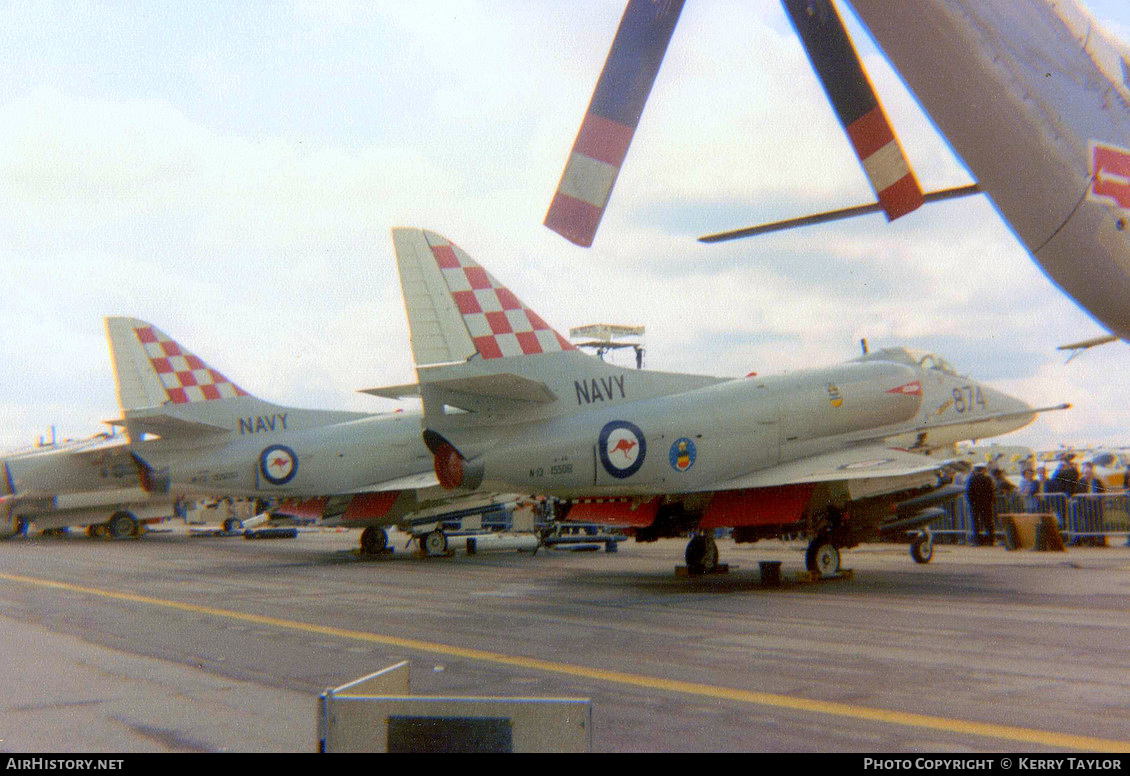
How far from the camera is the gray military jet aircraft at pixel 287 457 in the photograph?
63.9 ft

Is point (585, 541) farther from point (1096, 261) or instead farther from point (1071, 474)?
point (1096, 261)

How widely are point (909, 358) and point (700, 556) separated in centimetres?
442

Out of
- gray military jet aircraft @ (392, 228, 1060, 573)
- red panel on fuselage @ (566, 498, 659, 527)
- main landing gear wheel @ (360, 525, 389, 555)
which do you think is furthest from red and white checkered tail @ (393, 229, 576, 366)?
main landing gear wheel @ (360, 525, 389, 555)

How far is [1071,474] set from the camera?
21.4 meters

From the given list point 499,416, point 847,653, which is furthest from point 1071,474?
point 847,653

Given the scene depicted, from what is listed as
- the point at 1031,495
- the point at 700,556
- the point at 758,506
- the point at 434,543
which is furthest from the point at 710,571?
the point at 1031,495

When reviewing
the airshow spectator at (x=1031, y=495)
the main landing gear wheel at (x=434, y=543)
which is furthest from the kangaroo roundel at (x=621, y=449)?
the airshow spectator at (x=1031, y=495)

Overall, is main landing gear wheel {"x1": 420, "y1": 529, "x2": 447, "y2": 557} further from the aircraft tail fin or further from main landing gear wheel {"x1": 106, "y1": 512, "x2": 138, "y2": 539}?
main landing gear wheel {"x1": 106, "y1": 512, "x2": 138, "y2": 539}

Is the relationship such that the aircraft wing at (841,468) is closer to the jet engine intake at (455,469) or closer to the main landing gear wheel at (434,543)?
the jet engine intake at (455,469)

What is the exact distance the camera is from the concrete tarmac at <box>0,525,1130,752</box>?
518 cm

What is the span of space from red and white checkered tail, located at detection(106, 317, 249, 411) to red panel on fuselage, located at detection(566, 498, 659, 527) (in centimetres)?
1021

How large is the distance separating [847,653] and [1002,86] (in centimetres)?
458

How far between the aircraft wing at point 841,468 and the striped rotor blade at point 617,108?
7.97 meters

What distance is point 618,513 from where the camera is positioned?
1344 cm
